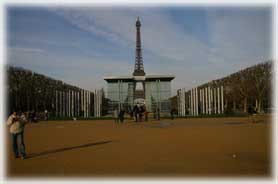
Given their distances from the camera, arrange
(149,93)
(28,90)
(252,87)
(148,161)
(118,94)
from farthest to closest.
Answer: (252,87)
(28,90)
(149,93)
(118,94)
(148,161)

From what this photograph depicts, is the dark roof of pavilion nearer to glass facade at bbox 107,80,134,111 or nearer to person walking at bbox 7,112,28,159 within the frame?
glass facade at bbox 107,80,134,111

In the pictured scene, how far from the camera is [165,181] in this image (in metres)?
5.77

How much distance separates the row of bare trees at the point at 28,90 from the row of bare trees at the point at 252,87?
1339 inches

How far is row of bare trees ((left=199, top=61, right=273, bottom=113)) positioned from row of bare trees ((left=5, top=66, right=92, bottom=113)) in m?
34.0

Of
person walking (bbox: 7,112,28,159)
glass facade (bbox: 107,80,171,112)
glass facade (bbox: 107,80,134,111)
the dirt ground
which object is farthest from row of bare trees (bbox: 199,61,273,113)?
person walking (bbox: 7,112,28,159)

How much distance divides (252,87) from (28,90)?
40876mm

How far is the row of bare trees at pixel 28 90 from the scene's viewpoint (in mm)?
41469

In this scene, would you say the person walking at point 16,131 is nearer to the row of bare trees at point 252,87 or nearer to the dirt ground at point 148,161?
the dirt ground at point 148,161

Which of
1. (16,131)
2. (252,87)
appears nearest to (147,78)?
(252,87)

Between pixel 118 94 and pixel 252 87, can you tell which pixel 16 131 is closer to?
pixel 118 94

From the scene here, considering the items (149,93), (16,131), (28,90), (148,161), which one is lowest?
(148,161)

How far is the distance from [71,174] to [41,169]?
1122 millimetres

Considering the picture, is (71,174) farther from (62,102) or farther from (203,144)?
(62,102)

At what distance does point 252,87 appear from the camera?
1823 inches
